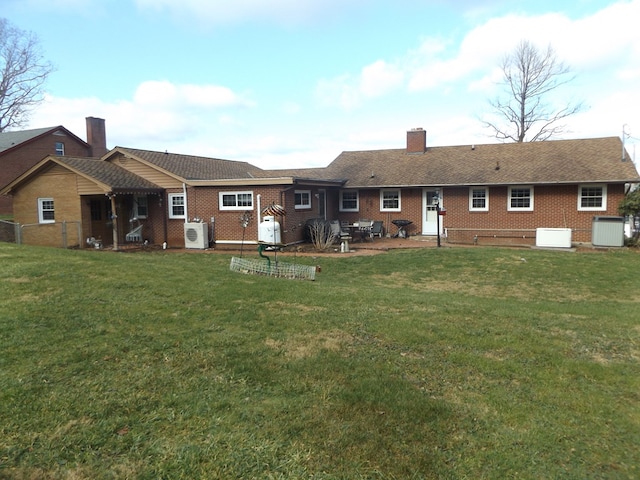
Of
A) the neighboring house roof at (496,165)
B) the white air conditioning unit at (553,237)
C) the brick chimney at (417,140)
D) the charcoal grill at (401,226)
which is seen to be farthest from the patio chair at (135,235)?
the white air conditioning unit at (553,237)

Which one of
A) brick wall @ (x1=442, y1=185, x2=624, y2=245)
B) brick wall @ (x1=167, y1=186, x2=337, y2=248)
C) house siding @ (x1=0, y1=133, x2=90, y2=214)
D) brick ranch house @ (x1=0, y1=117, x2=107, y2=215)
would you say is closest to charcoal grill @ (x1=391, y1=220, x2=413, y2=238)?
brick wall @ (x1=442, y1=185, x2=624, y2=245)

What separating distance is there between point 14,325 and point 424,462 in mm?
5105

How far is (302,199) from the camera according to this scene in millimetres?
20234

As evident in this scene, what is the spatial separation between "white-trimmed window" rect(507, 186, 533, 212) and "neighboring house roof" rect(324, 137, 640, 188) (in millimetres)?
571

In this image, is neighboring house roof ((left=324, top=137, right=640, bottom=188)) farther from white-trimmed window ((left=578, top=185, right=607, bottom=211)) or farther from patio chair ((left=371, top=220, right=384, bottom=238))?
patio chair ((left=371, top=220, right=384, bottom=238))

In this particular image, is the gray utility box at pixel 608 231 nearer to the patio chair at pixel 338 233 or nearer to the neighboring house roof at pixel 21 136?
the patio chair at pixel 338 233

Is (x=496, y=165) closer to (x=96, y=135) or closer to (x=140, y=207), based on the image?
(x=140, y=207)

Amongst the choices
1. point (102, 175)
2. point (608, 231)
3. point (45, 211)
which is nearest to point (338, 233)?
point (102, 175)

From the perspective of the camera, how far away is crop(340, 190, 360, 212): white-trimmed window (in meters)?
23.8

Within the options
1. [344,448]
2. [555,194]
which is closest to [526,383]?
[344,448]

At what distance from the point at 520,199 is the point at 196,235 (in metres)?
14.0

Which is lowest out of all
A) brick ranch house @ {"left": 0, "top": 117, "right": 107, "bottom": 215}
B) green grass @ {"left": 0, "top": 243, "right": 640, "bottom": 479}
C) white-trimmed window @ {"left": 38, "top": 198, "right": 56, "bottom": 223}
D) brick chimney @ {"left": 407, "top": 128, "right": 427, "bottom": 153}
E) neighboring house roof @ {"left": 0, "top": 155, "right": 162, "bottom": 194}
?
green grass @ {"left": 0, "top": 243, "right": 640, "bottom": 479}

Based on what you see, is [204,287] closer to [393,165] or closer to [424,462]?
[424,462]

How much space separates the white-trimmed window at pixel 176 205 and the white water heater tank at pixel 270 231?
182 inches
